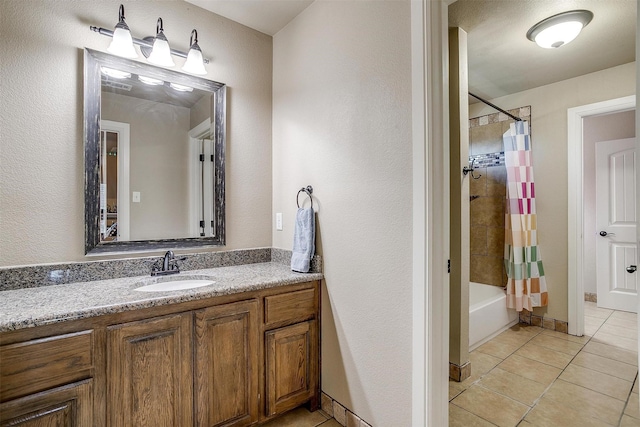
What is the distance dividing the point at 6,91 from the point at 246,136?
122cm

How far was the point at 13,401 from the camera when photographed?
105 cm

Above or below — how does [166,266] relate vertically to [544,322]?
above

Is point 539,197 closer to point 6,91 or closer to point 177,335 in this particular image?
point 177,335

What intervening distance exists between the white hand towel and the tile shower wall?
227 centimetres

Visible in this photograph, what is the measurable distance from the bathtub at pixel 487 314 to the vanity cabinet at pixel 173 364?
1550 millimetres

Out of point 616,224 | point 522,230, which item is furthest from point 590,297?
point 522,230

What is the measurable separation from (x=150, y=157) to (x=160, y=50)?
0.61m

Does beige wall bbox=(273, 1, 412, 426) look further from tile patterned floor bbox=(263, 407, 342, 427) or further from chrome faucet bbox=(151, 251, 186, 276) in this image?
chrome faucet bbox=(151, 251, 186, 276)

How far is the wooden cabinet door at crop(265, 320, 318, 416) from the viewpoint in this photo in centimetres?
166

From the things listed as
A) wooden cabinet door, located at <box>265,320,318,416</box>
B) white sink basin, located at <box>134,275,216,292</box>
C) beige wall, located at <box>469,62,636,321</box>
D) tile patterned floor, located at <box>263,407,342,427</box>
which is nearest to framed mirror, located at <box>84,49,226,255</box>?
white sink basin, located at <box>134,275,216,292</box>

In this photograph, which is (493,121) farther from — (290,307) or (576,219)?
(290,307)

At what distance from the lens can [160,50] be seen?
5.73ft

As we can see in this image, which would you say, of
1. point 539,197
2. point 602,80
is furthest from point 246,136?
point 602,80

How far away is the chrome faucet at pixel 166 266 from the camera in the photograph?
1794mm
